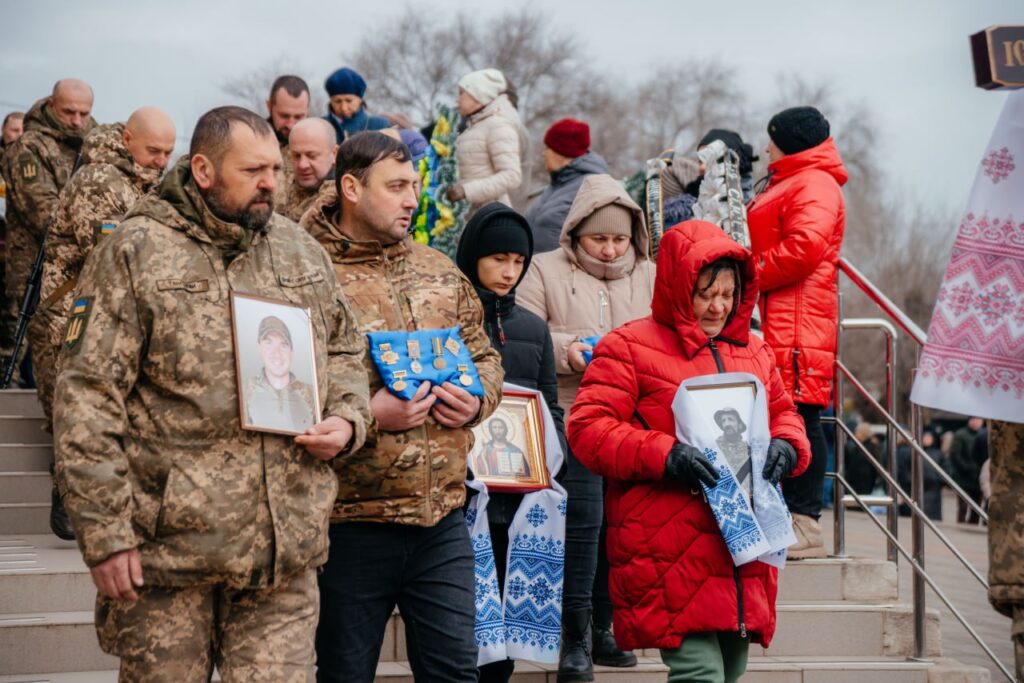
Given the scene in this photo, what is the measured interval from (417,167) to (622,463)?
12.6 ft

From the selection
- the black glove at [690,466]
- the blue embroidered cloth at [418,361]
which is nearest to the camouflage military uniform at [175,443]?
the blue embroidered cloth at [418,361]

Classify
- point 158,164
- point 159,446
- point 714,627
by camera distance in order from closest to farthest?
point 159,446, point 714,627, point 158,164

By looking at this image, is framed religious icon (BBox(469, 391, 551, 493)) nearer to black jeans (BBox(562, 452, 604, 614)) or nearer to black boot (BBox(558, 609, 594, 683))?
black jeans (BBox(562, 452, 604, 614))

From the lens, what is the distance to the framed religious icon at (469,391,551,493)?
5426mm

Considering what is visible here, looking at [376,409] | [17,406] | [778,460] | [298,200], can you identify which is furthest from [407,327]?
[17,406]

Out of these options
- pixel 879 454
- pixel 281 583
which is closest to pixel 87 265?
pixel 281 583

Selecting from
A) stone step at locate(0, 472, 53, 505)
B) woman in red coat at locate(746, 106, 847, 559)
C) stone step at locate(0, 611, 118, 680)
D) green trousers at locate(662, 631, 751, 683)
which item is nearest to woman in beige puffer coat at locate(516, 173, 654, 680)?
woman in red coat at locate(746, 106, 847, 559)

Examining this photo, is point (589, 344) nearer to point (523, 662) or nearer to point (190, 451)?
point (523, 662)

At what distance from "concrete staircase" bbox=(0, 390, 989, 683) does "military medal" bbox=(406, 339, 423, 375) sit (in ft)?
6.27

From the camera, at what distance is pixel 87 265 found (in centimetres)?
383

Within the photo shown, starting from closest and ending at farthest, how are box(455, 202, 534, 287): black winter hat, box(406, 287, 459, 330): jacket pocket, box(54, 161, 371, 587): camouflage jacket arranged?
box(54, 161, 371, 587): camouflage jacket
box(406, 287, 459, 330): jacket pocket
box(455, 202, 534, 287): black winter hat

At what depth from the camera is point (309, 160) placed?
25.2 ft

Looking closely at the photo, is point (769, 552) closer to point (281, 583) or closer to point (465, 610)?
point (465, 610)

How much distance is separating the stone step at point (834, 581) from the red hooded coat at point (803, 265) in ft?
2.86
